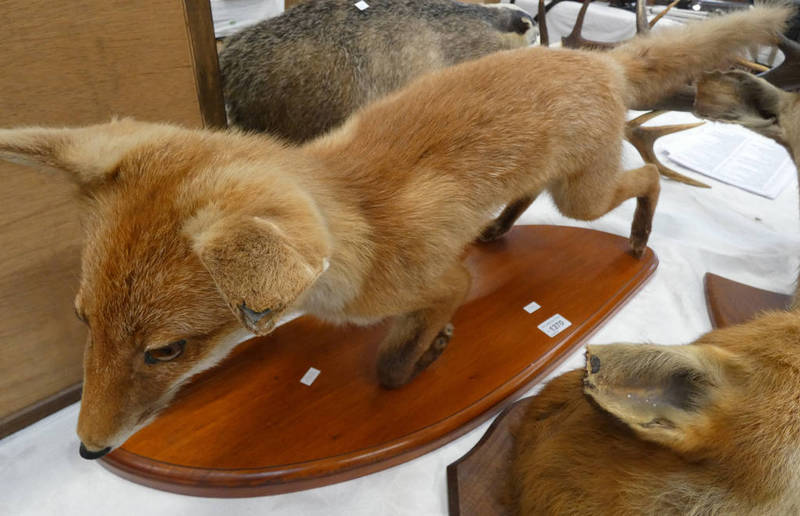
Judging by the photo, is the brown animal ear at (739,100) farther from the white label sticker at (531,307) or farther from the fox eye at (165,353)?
the fox eye at (165,353)

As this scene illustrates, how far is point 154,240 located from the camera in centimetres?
65

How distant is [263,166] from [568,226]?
4.47ft

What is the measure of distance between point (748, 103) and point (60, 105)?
1.53 metres

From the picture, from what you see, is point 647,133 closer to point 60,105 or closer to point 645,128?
point 645,128

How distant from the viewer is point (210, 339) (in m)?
0.73

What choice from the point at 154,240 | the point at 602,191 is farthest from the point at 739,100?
the point at 154,240

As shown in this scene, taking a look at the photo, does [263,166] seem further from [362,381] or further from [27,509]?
[27,509]

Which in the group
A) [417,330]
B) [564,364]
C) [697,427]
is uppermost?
[697,427]

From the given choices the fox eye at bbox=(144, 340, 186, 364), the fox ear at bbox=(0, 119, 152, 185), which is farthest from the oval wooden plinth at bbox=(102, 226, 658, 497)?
the fox ear at bbox=(0, 119, 152, 185)

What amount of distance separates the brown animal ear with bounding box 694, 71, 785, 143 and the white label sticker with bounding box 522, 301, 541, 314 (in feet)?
2.11

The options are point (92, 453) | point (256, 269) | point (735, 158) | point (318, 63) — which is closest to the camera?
point (256, 269)

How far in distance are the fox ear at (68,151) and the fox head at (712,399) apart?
2.30 ft

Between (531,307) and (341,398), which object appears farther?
(531,307)

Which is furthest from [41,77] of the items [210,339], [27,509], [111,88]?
[27,509]
